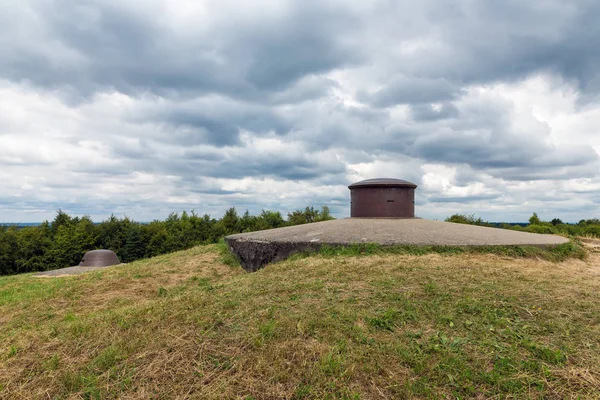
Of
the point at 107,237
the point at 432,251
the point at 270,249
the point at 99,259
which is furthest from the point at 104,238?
the point at 432,251

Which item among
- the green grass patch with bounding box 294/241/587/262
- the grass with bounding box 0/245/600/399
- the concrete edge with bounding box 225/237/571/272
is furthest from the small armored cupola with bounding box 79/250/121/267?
the green grass patch with bounding box 294/241/587/262

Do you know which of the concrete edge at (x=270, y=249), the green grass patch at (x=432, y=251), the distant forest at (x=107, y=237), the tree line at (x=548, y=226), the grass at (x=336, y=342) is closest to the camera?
the grass at (x=336, y=342)

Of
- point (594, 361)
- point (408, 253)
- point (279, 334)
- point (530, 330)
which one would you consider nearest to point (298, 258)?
point (408, 253)

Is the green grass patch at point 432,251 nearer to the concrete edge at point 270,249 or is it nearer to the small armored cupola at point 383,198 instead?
the concrete edge at point 270,249

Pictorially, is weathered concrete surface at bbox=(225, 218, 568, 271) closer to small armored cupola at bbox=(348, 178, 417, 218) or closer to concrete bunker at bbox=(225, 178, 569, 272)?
Answer: concrete bunker at bbox=(225, 178, 569, 272)

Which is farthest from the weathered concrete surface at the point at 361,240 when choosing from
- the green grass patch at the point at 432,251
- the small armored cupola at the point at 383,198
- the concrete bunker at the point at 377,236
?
the small armored cupola at the point at 383,198

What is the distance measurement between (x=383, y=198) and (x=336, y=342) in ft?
26.2

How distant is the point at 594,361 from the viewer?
115 inches

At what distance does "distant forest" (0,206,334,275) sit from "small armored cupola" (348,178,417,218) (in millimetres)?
15162

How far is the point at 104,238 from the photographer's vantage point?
28.9m

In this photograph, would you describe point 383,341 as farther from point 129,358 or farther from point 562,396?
point 129,358

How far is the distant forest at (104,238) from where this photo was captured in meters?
26.8

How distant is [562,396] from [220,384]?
2579mm

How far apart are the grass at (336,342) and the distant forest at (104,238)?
69.2 ft
